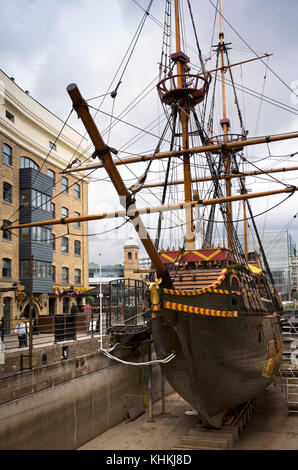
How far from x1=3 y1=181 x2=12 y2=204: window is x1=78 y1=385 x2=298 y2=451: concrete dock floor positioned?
490 inches

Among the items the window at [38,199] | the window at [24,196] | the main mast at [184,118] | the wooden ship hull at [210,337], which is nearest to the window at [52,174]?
the window at [38,199]

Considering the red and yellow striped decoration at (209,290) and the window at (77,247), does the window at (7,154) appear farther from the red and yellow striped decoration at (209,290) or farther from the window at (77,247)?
the red and yellow striped decoration at (209,290)

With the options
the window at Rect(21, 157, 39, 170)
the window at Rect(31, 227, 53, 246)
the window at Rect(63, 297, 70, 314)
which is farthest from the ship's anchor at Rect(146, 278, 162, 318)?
the window at Rect(63, 297, 70, 314)

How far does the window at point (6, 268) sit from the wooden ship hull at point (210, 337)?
11.8 meters

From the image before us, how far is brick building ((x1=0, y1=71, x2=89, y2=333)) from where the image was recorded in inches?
872

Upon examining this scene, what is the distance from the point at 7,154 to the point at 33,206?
2.96m

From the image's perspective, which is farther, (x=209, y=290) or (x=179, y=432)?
(x=179, y=432)

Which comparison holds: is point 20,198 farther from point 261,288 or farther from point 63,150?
point 261,288

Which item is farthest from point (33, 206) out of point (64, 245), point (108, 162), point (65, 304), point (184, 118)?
point (108, 162)

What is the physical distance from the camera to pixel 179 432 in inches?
588

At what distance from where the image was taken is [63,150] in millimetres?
28641

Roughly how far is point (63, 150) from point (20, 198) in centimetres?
630

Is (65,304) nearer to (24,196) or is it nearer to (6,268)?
(6,268)

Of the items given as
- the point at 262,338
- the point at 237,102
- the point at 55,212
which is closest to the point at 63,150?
the point at 55,212
